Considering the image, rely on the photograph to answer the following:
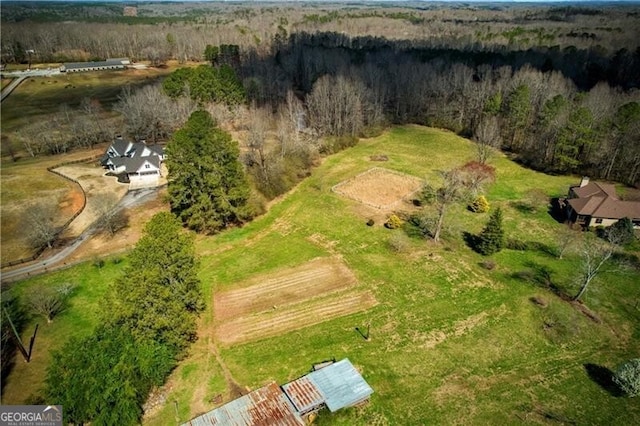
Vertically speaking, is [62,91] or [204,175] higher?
[204,175]

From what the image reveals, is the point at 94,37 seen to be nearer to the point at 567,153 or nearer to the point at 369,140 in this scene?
the point at 369,140

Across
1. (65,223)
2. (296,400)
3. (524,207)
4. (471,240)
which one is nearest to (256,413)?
(296,400)

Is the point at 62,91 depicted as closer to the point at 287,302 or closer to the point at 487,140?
the point at 287,302

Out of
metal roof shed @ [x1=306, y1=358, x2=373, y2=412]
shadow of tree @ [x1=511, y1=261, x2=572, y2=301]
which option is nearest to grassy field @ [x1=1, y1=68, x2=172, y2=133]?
metal roof shed @ [x1=306, y1=358, x2=373, y2=412]

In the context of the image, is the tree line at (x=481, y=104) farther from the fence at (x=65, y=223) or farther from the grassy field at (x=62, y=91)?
the grassy field at (x=62, y=91)

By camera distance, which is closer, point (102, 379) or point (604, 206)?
point (102, 379)

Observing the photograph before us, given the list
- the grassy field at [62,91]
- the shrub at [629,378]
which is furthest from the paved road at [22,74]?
the shrub at [629,378]

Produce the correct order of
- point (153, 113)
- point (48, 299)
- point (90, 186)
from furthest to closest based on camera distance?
point (153, 113)
point (90, 186)
point (48, 299)

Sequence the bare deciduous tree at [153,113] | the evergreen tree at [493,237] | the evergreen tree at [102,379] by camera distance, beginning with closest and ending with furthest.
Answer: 1. the evergreen tree at [102,379]
2. the evergreen tree at [493,237]
3. the bare deciduous tree at [153,113]
